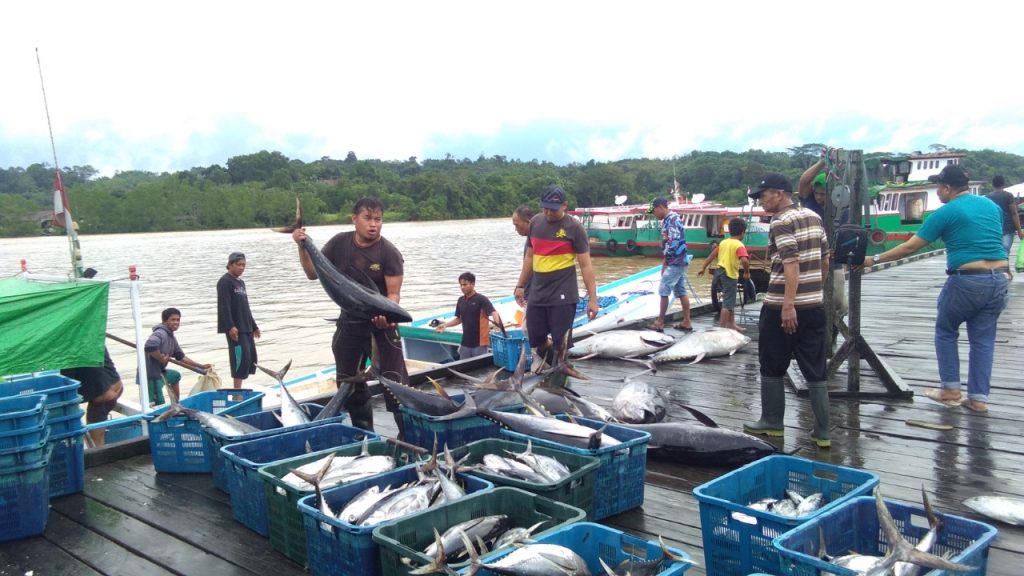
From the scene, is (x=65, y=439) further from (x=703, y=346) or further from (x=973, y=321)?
(x=973, y=321)

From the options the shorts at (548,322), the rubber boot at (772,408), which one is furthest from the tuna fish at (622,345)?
the rubber boot at (772,408)

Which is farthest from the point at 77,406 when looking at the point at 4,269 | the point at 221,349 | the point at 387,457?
the point at 4,269

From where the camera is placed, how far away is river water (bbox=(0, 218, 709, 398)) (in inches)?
626

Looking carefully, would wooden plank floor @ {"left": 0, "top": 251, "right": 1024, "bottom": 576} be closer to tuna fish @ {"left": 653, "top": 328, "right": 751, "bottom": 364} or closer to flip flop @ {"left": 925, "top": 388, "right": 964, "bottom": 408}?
flip flop @ {"left": 925, "top": 388, "right": 964, "bottom": 408}

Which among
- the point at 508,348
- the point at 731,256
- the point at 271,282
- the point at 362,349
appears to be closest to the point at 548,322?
the point at 508,348

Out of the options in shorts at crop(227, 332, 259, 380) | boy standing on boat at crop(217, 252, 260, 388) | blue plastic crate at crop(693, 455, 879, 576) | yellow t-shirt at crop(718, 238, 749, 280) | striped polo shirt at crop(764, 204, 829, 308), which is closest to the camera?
blue plastic crate at crop(693, 455, 879, 576)

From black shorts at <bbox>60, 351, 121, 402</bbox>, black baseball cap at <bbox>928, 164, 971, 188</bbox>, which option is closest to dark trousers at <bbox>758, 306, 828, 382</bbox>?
black baseball cap at <bbox>928, 164, 971, 188</bbox>

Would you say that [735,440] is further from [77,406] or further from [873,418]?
[77,406]

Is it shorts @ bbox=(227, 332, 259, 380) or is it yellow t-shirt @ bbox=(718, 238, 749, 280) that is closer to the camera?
shorts @ bbox=(227, 332, 259, 380)

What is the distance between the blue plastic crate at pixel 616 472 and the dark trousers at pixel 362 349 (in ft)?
4.70

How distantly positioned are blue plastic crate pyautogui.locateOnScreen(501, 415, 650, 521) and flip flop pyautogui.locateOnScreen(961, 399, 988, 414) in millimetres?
3129

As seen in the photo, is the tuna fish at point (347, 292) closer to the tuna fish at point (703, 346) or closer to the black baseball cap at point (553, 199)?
the black baseball cap at point (553, 199)

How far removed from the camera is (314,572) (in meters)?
3.03

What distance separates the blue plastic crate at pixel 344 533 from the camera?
2740 mm
